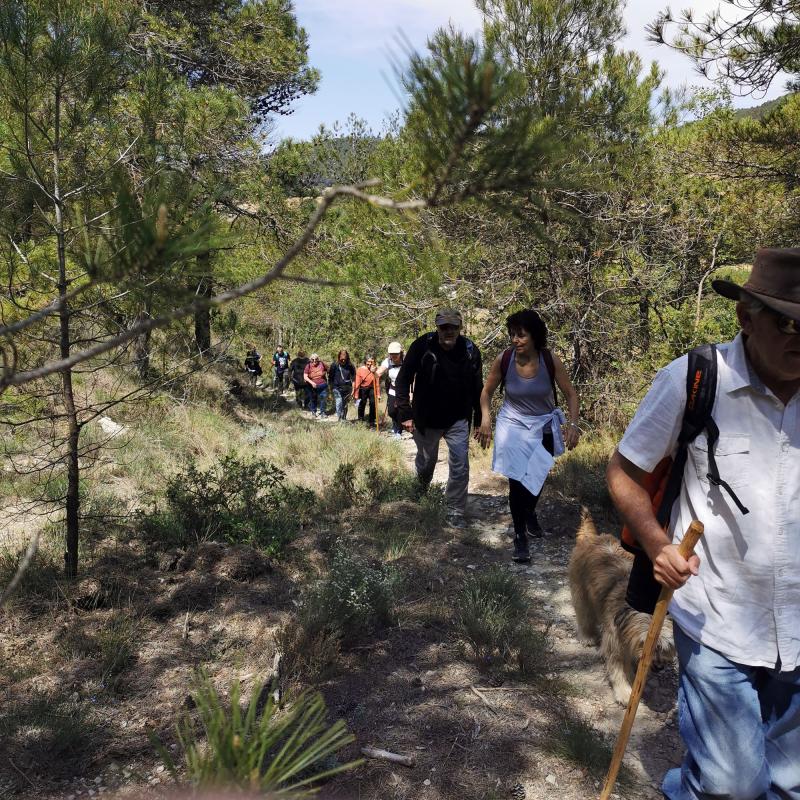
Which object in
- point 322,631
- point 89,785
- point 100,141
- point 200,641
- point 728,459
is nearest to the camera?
Result: point 728,459

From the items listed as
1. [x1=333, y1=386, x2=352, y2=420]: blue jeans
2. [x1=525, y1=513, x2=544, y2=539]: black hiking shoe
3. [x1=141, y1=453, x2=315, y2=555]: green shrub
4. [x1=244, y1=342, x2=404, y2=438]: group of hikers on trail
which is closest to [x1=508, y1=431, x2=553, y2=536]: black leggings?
[x1=525, y1=513, x2=544, y2=539]: black hiking shoe

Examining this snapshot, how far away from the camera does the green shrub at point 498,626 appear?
12.2ft

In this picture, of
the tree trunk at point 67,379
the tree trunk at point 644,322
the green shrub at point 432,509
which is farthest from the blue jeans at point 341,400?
the tree trunk at point 67,379

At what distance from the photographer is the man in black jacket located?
19.5 ft

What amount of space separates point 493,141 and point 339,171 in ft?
39.1

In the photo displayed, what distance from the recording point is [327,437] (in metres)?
10.6

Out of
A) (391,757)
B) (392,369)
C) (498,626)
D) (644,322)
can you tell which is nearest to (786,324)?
(391,757)

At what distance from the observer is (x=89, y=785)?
2797 millimetres

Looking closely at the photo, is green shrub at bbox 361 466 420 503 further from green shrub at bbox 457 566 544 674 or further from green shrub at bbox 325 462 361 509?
green shrub at bbox 457 566 544 674

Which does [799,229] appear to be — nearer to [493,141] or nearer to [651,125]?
[651,125]

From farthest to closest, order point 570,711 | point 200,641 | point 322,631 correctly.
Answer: point 200,641 → point 322,631 → point 570,711

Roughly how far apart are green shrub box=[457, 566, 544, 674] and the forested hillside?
2 cm

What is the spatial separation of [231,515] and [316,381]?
1075 centimetres

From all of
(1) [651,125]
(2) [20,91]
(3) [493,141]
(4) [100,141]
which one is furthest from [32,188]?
(1) [651,125]
